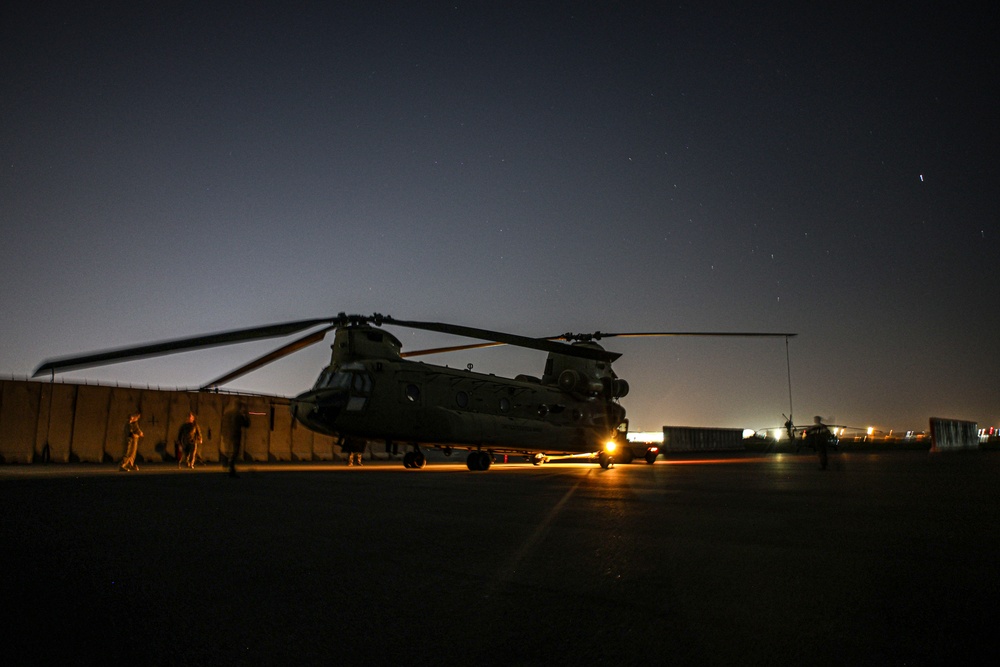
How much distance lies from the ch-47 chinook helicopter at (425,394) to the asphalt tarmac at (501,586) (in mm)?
6894

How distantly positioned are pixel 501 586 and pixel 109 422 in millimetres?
25389

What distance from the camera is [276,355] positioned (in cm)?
1557

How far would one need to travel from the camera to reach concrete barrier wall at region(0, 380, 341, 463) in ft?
70.2

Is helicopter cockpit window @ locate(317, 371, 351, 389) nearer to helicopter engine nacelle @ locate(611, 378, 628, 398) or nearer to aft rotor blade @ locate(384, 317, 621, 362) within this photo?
aft rotor blade @ locate(384, 317, 621, 362)

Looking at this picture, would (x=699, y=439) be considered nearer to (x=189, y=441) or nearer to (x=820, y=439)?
(x=820, y=439)

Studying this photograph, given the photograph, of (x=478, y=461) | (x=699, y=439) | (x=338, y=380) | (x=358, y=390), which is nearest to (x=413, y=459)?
(x=478, y=461)

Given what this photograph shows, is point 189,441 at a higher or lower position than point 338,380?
lower

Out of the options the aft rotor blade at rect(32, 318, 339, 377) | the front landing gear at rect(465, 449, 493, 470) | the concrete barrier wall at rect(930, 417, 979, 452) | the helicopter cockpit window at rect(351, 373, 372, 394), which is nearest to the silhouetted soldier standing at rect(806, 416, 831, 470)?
the front landing gear at rect(465, 449, 493, 470)

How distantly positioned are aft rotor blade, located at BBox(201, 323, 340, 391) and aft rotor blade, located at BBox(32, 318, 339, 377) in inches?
89.4

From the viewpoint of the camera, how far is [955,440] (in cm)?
4834

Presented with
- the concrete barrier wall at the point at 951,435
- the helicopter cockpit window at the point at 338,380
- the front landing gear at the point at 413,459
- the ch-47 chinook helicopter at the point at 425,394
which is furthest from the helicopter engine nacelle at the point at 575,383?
the concrete barrier wall at the point at 951,435

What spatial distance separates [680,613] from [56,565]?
3832mm

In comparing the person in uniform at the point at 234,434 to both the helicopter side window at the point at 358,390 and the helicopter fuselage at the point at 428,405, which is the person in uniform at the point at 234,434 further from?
the helicopter side window at the point at 358,390

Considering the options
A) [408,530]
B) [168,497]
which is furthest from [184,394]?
[408,530]
